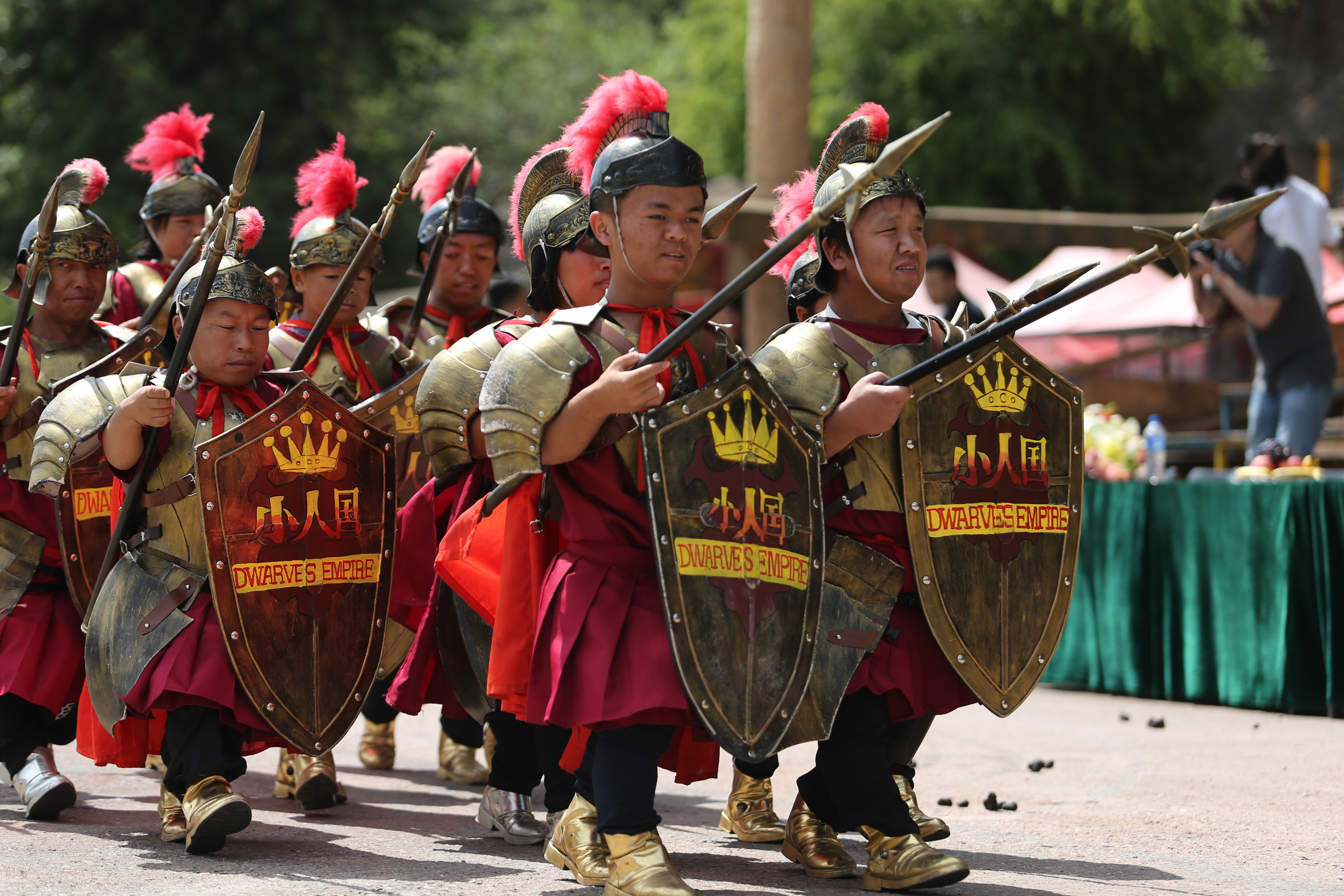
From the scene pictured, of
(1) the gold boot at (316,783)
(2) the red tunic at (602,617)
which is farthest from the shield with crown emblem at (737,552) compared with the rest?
(1) the gold boot at (316,783)

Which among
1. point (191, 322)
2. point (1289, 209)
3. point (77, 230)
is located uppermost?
point (1289, 209)

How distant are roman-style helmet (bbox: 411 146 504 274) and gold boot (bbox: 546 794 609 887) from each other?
106 inches

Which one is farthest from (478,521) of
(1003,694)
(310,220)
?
(310,220)

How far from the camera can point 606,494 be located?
146 inches

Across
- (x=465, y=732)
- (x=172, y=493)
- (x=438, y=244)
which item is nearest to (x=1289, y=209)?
(x=438, y=244)

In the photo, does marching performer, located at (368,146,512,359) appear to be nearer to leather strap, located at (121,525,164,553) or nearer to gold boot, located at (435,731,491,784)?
gold boot, located at (435,731,491,784)

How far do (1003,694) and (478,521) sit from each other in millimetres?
1466

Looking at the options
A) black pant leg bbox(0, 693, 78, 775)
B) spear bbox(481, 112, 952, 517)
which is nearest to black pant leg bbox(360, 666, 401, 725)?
black pant leg bbox(0, 693, 78, 775)

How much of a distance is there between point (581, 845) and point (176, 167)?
3856 mm

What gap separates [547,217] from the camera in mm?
4910

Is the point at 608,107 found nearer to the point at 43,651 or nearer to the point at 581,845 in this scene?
the point at 581,845

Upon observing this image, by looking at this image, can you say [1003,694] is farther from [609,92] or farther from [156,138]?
[156,138]

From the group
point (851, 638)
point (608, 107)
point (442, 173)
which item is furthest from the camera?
point (442, 173)

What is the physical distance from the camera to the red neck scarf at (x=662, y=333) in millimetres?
3764
